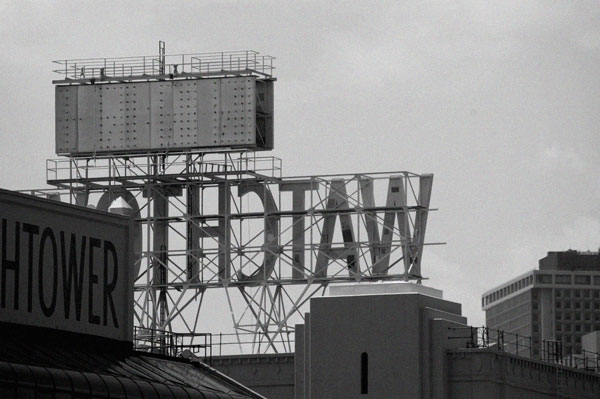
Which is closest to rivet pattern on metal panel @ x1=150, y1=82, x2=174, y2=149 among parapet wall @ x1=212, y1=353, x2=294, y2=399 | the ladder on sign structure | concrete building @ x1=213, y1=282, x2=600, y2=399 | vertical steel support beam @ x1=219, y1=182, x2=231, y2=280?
vertical steel support beam @ x1=219, y1=182, x2=231, y2=280

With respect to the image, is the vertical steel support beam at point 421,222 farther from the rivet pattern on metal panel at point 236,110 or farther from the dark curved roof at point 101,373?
the dark curved roof at point 101,373

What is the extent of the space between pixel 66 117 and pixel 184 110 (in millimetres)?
6760

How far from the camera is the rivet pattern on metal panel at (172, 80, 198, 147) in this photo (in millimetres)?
103562

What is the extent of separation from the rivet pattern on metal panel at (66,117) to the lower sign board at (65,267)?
3549 cm

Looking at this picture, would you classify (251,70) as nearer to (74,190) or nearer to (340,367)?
(74,190)

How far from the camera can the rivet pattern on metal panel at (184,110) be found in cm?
10356

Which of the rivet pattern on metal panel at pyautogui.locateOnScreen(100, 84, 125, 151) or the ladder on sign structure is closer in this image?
the ladder on sign structure

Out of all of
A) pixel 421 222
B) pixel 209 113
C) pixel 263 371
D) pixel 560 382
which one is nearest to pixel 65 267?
pixel 263 371

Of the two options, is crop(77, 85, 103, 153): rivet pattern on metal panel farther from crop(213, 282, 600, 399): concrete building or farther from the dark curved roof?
the dark curved roof

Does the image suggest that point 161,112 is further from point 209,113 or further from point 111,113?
point 111,113

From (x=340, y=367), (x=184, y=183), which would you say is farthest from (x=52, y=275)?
(x=184, y=183)

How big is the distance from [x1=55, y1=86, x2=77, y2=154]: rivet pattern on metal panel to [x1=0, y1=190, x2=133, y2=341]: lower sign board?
35.5 meters

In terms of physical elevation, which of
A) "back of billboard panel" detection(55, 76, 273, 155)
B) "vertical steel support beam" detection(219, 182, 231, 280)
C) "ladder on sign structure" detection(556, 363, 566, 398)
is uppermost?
"back of billboard panel" detection(55, 76, 273, 155)

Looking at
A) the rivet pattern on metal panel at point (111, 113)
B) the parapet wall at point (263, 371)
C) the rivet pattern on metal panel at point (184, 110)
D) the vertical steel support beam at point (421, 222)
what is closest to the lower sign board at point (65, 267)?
the parapet wall at point (263, 371)
